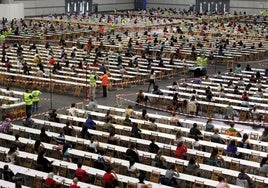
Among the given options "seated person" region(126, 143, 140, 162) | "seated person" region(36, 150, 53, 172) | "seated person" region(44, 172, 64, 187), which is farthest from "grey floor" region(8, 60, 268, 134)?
"seated person" region(44, 172, 64, 187)

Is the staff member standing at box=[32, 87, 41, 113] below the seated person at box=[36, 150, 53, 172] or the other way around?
the other way around

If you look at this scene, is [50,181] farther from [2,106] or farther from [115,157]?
[2,106]

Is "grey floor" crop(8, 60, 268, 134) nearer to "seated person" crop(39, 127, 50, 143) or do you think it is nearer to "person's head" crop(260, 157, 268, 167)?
"seated person" crop(39, 127, 50, 143)

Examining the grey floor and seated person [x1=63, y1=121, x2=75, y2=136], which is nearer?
seated person [x1=63, y1=121, x2=75, y2=136]

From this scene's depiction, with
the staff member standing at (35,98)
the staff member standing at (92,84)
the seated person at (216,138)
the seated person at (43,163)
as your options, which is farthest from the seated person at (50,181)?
the staff member standing at (92,84)

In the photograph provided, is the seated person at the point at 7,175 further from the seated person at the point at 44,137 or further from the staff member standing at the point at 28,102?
the staff member standing at the point at 28,102

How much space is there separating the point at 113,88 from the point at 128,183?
15884 millimetres

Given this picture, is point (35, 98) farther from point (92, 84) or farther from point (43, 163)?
point (43, 163)

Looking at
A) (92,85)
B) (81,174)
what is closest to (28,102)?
(92,85)

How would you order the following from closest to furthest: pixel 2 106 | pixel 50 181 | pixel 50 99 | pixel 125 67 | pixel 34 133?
1. pixel 50 181
2. pixel 34 133
3. pixel 2 106
4. pixel 50 99
5. pixel 125 67

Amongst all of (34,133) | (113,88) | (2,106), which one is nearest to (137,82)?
(113,88)

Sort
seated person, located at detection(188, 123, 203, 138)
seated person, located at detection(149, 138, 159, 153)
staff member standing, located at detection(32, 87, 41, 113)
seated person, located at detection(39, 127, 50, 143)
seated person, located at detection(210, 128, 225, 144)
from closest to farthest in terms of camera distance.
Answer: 1. seated person, located at detection(149, 138, 159, 153)
2. seated person, located at detection(39, 127, 50, 143)
3. seated person, located at detection(210, 128, 225, 144)
4. seated person, located at detection(188, 123, 203, 138)
5. staff member standing, located at detection(32, 87, 41, 113)

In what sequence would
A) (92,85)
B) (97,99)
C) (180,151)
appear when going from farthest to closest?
(97,99), (92,85), (180,151)

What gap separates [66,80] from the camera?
95.3ft
